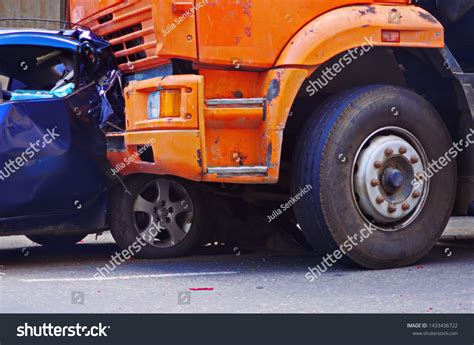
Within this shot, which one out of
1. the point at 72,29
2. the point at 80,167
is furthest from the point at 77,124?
the point at 72,29

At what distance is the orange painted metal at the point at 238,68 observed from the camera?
20.5 feet

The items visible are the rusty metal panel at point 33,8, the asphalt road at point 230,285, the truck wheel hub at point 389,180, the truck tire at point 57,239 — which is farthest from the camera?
the rusty metal panel at point 33,8

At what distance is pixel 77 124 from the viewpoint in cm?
690

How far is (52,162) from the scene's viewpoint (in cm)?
683

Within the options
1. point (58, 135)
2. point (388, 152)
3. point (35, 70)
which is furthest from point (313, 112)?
point (35, 70)

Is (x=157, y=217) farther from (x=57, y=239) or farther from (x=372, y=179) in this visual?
(x=372, y=179)

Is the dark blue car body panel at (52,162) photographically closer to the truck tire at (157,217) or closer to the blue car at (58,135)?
the blue car at (58,135)

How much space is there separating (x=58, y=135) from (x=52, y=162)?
18 cm

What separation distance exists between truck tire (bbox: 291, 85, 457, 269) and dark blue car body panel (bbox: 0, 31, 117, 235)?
4.49ft

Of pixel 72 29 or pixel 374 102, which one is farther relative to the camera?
pixel 72 29

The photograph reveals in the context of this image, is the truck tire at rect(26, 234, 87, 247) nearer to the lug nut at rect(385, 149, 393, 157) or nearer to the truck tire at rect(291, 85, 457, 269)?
the truck tire at rect(291, 85, 457, 269)

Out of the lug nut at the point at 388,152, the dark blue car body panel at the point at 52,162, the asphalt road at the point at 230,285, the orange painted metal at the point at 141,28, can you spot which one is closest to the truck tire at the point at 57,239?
the asphalt road at the point at 230,285

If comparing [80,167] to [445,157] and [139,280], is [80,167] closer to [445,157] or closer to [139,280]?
[139,280]

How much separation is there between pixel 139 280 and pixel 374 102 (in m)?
1.79
